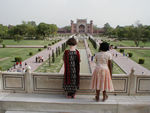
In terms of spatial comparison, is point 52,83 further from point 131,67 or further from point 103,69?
point 131,67

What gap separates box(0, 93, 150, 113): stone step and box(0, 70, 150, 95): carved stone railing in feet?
0.93

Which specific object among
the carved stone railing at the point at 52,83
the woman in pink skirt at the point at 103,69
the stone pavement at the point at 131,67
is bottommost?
the stone pavement at the point at 131,67

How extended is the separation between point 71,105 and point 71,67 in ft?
2.61

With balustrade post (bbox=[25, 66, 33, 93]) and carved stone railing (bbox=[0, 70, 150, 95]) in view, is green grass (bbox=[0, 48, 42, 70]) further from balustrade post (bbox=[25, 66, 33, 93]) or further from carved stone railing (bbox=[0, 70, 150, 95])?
balustrade post (bbox=[25, 66, 33, 93])

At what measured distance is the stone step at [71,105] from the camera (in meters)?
3.02

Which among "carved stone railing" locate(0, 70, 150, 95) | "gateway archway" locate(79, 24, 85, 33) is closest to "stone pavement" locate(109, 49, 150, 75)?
"carved stone railing" locate(0, 70, 150, 95)

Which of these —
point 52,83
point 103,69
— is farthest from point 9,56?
point 103,69

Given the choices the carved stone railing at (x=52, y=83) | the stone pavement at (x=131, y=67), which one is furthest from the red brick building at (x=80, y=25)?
the carved stone railing at (x=52, y=83)

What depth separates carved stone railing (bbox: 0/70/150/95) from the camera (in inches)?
132

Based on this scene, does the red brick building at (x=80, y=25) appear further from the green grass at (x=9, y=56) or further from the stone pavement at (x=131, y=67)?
the stone pavement at (x=131, y=67)

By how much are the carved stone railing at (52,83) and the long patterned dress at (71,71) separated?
285mm

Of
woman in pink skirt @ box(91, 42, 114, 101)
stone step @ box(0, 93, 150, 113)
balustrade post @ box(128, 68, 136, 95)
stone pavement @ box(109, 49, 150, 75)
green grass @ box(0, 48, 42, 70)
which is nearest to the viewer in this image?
woman in pink skirt @ box(91, 42, 114, 101)

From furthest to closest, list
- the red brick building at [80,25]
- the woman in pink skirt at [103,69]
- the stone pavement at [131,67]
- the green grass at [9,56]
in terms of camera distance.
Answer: the red brick building at [80,25] < the green grass at [9,56] < the stone pavement at [131,67] < the woman in pink skirt at [103,69]

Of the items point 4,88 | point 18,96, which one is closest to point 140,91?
point 18,96
